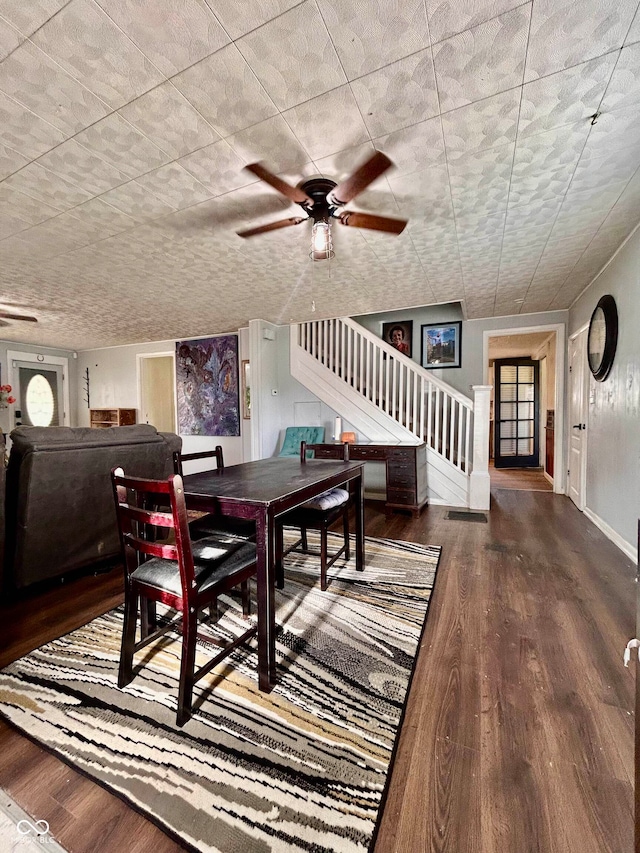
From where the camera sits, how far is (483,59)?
1396 millimetres

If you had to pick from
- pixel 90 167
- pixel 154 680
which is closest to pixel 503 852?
pixel 154 680

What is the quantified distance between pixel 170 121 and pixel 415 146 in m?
1.22

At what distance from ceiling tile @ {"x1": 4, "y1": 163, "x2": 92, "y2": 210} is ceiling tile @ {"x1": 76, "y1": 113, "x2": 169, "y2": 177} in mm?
411

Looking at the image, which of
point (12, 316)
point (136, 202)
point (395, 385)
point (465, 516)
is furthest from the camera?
point (395, 385)

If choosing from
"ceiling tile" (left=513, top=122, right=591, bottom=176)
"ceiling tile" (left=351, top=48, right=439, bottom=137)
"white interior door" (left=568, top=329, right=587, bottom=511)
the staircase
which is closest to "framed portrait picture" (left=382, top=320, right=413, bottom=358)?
the staircase

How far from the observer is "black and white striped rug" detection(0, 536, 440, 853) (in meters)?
0.98

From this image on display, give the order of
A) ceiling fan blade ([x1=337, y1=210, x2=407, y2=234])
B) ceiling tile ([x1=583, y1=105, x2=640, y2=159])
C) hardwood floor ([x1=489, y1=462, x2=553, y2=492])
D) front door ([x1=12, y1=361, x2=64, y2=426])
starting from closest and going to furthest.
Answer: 1. ceiling tile ([x1=583, y1=105, x2=640, y2=159])
2. ceiling fan blade ([x1=337, y1=210, x2=407, y2=234])
3. hardwood floor ([x1=489, y1=462, x2=553, y2=492])
4. front door ([x1=12, y1=361, x2=64, y2=426])

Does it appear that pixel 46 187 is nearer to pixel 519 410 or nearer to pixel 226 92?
pixel 226 92

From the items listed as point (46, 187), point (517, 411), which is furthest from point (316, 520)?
point (517, 411)

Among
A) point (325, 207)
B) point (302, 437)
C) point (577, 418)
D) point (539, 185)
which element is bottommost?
point (302, 437)

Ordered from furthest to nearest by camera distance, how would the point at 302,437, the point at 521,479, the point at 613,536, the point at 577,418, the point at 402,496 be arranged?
the point at 521,479 → the point at 302,437 → the point at 577,418 → the point at 402,496 → the point at 613,536

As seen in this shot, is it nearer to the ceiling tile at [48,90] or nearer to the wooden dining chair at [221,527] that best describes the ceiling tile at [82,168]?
the ceiling tile at [48,90]

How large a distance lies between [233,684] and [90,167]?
274 centimetres

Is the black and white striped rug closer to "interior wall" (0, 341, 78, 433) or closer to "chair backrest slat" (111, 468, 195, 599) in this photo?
"chair backrest slat" (111, 468, 195, 599)
